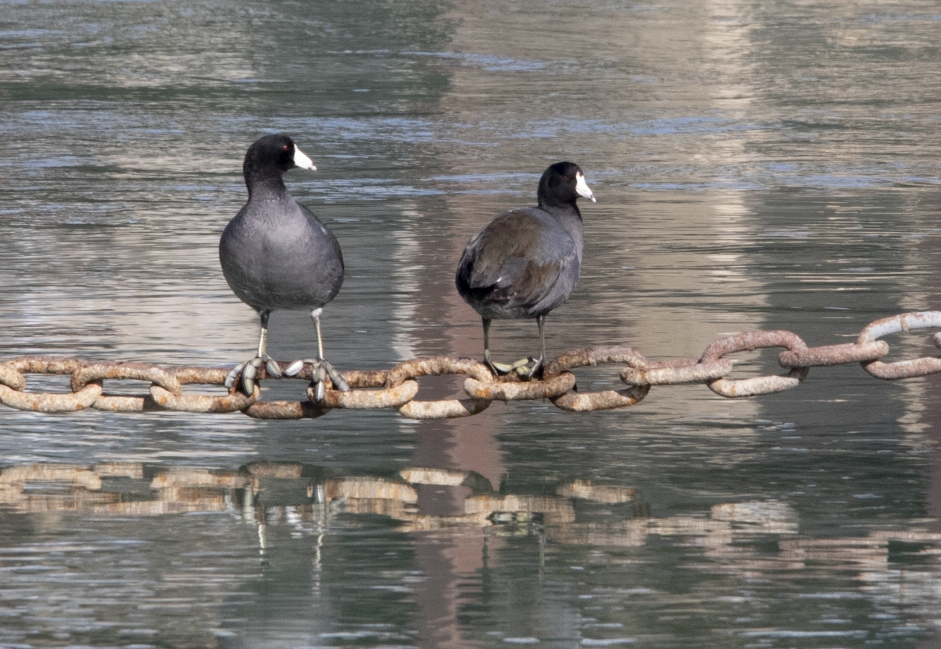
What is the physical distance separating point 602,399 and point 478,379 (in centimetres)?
42

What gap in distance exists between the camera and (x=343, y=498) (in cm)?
495

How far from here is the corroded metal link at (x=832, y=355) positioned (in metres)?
5.11

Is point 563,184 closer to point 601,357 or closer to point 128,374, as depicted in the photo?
point 601,357

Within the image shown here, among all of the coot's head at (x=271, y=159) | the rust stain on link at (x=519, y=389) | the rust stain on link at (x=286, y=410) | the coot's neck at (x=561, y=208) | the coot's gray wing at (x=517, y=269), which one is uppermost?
the coot's head at (x=271, y=159)

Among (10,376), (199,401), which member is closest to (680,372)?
(199,401)

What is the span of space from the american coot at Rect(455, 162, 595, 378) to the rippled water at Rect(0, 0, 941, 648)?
0.43m

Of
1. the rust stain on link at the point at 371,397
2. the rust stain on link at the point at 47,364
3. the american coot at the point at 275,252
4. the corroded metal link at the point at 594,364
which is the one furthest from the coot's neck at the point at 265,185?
the corroded metal link at the point at 594,364

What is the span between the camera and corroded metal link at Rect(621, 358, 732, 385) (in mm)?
5113

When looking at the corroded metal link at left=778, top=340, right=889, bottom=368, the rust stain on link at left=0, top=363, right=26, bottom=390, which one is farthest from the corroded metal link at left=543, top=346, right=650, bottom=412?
the rust stain on link at left=0, top=363, right=26, bottom=390

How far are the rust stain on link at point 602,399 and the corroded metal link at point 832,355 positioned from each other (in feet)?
1.57

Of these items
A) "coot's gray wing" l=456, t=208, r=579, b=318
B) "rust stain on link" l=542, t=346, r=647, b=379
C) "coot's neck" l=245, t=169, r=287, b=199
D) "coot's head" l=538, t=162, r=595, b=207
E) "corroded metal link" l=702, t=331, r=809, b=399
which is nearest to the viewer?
"corroded metal link" l=702, t=331, r=809, b=399

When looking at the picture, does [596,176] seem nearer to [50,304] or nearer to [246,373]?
[50,304]

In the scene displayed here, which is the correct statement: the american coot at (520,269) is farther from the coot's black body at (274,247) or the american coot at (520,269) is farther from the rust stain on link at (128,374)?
the rust stain on link at (128,374)

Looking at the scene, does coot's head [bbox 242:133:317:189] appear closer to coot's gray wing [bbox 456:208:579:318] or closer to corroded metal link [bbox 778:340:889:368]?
coot's gray wing [bbox 456:208:579:318]
